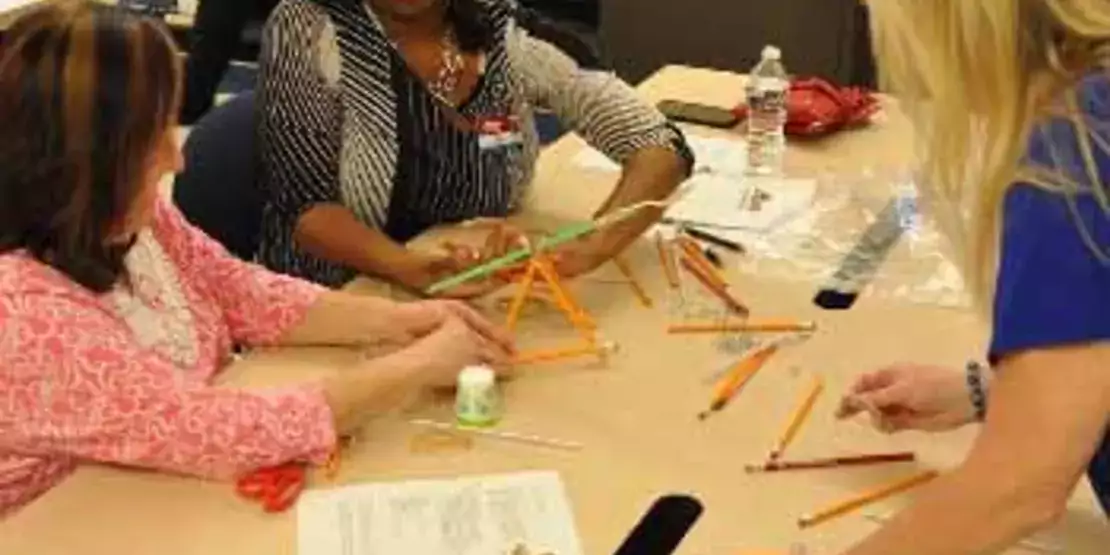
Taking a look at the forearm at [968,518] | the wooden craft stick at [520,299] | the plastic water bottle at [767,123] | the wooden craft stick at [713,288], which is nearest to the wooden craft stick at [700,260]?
the wooden craft stick at [713,288]

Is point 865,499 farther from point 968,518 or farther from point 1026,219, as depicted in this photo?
point 1026,219

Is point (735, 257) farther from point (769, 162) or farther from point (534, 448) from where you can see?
point (534, 448)

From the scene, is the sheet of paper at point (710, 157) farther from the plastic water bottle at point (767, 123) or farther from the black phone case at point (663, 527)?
the black phone case at point (663, 527)

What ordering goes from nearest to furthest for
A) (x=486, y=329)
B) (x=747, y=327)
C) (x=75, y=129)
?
1. (x=75, y=129)
2. (x=486, y=329)
3. (x=747, y=327)

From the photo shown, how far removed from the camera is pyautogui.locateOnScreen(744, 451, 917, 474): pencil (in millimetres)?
1575

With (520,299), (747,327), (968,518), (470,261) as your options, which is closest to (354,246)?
(470,261)

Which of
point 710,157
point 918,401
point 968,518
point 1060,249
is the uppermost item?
point 1060,249

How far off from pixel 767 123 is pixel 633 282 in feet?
2.01

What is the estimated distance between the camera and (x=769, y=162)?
2.46 metres

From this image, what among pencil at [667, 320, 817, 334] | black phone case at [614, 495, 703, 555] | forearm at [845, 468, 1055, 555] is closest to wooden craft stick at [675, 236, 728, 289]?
pencil at [667, 320, 817, 334]

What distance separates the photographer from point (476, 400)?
5.45 ft

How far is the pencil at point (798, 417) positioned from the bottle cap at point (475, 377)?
0.30 metres

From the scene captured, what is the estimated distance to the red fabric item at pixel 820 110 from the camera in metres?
2.54

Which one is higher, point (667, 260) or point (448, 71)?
point (448, 71)
